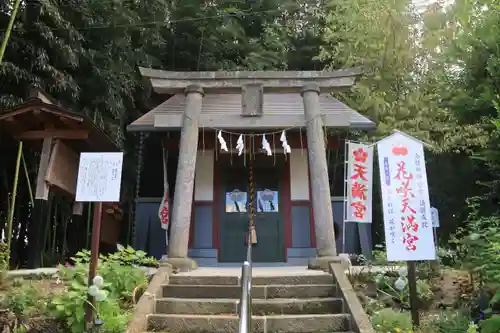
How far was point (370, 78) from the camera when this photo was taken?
11.6m

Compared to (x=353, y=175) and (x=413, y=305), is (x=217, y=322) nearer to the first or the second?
(x=413, y=305)

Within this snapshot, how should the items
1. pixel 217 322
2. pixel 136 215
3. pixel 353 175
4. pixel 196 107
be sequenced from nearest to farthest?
pixel 217 322
pixel 196 107
pixel 353 175
pixel 136 215

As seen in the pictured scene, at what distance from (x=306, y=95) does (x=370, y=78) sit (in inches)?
151

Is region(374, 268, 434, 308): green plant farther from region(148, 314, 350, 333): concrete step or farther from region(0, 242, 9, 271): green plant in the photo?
region(0, 242, 9, 271): green plant

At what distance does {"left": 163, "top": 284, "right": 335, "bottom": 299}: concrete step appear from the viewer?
6.15m

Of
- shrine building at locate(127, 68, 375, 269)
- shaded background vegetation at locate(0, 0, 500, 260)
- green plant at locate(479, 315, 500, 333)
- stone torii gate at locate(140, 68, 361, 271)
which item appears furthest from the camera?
shrine building at locate(127, 68, 375, 269)

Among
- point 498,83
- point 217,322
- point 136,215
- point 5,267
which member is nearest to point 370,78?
point 498,83

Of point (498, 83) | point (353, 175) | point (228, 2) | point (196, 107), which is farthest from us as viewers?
point (228, 2)

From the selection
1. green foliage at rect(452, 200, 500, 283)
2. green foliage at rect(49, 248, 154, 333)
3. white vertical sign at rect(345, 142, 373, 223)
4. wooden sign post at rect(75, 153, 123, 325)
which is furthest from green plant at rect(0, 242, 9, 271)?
green foliage at rect(452, 200, 500, 283)

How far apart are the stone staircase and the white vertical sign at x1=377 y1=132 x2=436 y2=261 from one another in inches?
41.1

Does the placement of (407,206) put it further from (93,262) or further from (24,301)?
(24,301)

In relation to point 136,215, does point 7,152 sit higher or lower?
higher

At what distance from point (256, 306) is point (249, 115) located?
3.93 m

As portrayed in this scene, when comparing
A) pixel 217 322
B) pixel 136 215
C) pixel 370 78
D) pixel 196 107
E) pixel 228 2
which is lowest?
pixel 217 322
